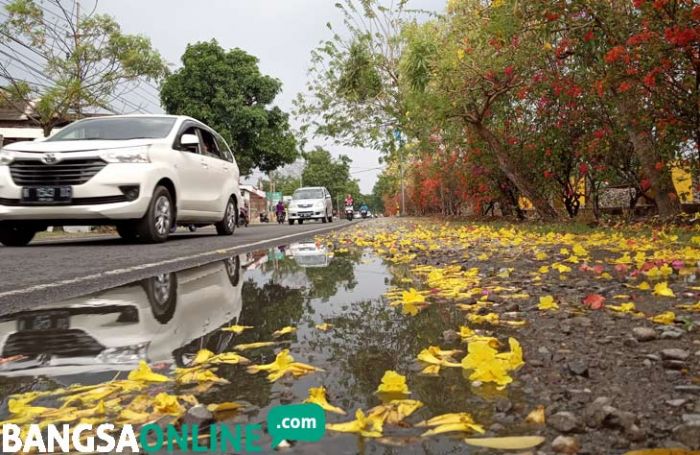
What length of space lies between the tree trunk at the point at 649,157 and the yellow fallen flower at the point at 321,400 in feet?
24.2

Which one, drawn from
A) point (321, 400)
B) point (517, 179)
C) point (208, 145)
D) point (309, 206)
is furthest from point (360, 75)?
point (321, 400)

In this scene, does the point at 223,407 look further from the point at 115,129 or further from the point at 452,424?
the point at 115,129

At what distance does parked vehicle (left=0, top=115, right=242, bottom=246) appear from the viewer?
20.5 ft

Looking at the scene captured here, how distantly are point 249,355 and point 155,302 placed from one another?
1199 millimetres

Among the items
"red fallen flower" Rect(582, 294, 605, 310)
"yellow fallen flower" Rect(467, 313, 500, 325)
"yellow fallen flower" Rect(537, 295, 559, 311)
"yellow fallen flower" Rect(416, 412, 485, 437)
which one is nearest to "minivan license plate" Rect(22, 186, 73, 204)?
"yellow fallen flower" Rect(467, 313, 500, 325)

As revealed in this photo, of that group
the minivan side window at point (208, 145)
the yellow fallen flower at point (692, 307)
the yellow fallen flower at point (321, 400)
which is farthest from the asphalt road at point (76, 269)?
the yellow fallen flower at point (692, 307)

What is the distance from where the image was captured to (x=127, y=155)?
6.46 meters

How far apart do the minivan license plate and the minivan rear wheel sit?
741 millimetres

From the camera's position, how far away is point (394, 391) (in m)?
1.25

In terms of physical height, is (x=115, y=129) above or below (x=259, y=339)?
above

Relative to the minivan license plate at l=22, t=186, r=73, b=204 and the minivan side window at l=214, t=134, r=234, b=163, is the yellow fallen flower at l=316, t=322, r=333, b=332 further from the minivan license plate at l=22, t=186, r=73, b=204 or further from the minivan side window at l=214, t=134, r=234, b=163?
the minivan side window at l=214, t=134, r=234, b=163

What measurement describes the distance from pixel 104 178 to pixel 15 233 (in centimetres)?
193

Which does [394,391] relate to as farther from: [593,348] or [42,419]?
[42,419]

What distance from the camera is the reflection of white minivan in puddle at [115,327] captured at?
1618mm
